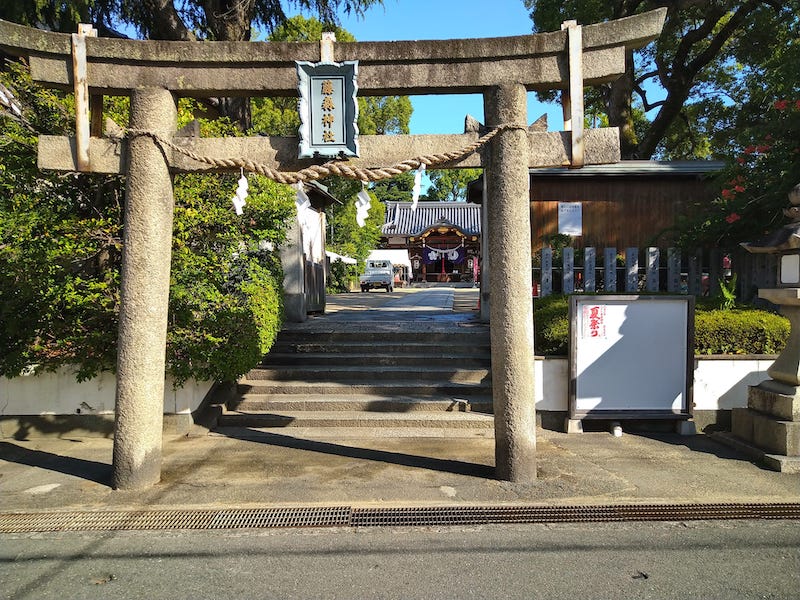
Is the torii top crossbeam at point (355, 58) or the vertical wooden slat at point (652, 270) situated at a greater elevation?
the torii top crossbeam at point (355, 58)

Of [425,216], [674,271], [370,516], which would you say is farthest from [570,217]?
[425,216]

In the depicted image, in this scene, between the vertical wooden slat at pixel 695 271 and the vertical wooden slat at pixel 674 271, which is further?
the vertical wooden slat at pixel 695 271

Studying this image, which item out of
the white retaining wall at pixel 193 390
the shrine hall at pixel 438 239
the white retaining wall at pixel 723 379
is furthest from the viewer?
the shrine hall at pixel 438 239

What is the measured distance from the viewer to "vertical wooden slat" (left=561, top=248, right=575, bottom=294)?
9.38 meters

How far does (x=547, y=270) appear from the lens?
31.5 feet

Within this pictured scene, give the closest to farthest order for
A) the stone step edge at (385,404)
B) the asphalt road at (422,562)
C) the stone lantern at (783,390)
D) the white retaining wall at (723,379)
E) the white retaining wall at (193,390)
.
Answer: the asphalt road at (422,562), the stone lantern at (783,390), the white retaining wall at (193,390), the white retaining wall at (723,379), the stone step edge at (385,404)

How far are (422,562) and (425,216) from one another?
42.1 m

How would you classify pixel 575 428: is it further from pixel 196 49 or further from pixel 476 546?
pixel 196 49

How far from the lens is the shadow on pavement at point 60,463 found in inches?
218

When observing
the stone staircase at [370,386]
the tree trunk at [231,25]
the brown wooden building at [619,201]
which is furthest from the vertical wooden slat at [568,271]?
the tree trunk at [231,25]

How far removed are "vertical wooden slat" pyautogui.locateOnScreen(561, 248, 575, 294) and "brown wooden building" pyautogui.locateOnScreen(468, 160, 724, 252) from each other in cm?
224

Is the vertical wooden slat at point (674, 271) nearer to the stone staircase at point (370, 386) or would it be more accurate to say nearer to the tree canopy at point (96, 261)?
the stone staircase at point (370, 386)

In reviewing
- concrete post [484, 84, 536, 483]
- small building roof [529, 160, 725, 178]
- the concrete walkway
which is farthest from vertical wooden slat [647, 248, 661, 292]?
concrete post [484, 84, 536, 483]

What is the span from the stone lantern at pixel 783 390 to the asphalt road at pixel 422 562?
5.08 feet
